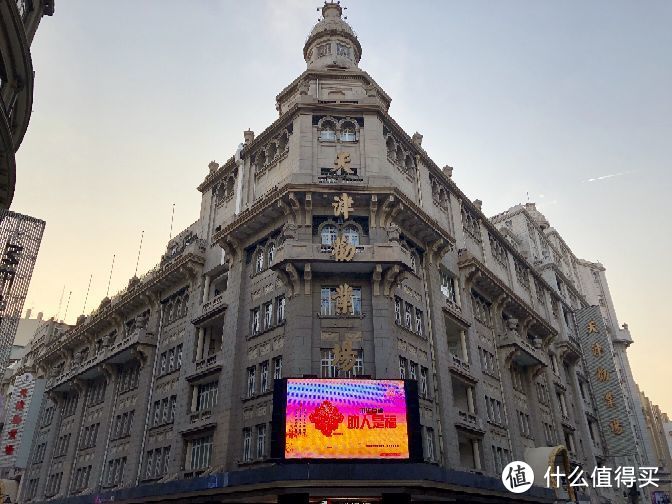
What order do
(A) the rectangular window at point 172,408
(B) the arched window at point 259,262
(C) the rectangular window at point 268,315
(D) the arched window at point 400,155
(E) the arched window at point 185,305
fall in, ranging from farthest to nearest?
(E) the arched window at point 185,305
(D) the arched window at point 400,155
(A) the rectangular window at point 172,408
(B) the arched window at point 259,262
(C) the rectangular window at point 268,315

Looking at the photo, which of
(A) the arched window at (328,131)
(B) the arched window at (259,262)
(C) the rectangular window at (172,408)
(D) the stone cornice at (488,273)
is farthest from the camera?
(D) the stone cornice at (488,273)

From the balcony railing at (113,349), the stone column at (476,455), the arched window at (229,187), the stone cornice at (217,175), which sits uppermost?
the stone cornice at (217,175)

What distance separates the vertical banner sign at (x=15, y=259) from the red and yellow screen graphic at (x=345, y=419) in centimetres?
1411

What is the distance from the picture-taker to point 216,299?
30609 millimetres

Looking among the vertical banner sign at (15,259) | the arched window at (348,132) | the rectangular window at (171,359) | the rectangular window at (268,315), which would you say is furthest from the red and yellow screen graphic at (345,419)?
the arched window at (348,132)

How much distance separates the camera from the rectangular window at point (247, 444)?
23953 millimetres

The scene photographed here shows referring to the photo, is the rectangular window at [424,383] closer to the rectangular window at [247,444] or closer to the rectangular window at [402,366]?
the rectangular window at [402,366]

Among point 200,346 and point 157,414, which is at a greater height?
point 200,346

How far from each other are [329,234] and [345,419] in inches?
383

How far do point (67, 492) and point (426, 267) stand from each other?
95.5ft

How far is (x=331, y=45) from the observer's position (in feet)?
132

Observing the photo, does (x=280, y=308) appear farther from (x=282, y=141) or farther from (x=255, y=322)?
(x=282, y=141)

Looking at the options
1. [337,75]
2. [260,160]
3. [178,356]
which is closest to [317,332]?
[178,356]

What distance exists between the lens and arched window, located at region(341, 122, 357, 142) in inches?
1222
